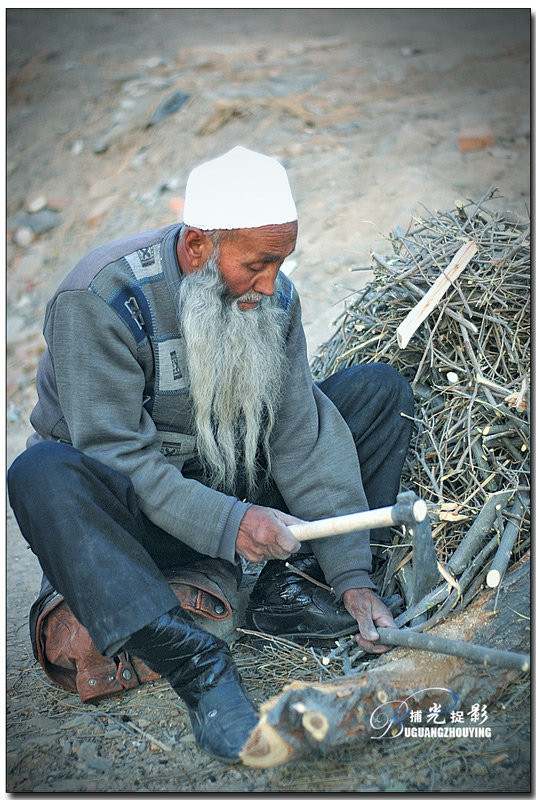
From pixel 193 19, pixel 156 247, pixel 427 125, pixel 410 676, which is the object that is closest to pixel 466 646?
pixel 410 676

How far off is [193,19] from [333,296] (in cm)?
650

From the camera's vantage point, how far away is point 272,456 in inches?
108

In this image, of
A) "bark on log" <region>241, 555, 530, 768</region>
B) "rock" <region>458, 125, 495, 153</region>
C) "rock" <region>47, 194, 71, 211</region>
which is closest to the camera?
"bark on log" <region>241, 555, 530, 768</region>

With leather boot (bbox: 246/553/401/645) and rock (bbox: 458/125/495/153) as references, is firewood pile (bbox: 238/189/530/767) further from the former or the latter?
rock (bbox: 458/125/495/153)

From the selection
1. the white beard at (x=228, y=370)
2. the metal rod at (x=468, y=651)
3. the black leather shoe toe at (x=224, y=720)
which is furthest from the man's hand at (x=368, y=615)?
the white beard at (x=228, y=370)

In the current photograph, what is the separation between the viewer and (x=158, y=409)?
2.51 m

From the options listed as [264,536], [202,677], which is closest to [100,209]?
[264,536]

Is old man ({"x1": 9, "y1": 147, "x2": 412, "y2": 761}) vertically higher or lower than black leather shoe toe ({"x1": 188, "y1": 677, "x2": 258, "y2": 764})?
higher

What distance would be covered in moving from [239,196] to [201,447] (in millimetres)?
836

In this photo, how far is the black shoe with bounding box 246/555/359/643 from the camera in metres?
2.62

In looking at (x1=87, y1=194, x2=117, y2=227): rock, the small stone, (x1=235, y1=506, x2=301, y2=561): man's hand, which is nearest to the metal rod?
→ (x1=235, y1=506, x2=301, y2=561): man's hand

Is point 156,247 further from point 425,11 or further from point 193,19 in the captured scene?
point 193,19

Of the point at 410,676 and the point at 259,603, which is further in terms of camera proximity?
the point at 259,603

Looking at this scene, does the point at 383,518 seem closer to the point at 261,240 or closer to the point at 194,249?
the point at 261,240
